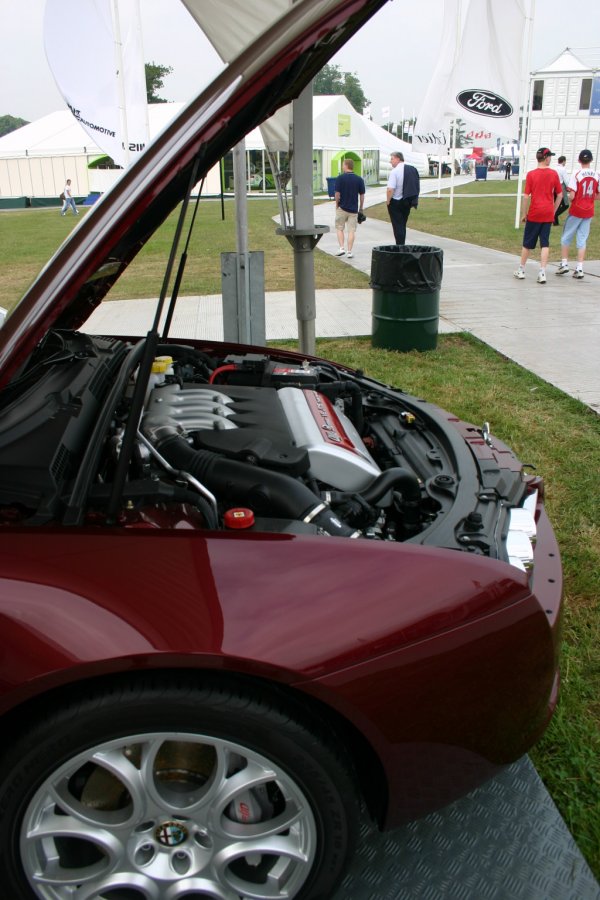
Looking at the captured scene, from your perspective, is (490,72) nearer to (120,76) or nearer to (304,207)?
(304,207)

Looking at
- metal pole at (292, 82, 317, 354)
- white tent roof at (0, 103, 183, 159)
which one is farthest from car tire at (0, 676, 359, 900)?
white tent roof at (0, 103, 183, 159)

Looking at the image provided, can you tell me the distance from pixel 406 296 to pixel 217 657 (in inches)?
226

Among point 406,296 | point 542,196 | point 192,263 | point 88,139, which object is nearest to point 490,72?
point 406,296

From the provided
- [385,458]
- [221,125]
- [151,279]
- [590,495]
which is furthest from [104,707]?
[151,279]

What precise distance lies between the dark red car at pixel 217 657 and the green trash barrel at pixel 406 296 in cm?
477

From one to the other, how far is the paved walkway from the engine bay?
3.51m

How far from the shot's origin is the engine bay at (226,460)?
1.81m

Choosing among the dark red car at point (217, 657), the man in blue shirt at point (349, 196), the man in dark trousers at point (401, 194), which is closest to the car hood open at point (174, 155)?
the dark red car at point (217, 657)

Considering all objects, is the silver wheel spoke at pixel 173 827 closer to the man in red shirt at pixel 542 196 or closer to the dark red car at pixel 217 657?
the dark red car at pixel 217 657

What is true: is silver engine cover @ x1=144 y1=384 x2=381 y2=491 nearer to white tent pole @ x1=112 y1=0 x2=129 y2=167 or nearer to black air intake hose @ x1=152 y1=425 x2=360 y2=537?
black air intake hose @ x1=152 y1=425 x2=360 y2=537

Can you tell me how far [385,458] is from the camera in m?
2.71

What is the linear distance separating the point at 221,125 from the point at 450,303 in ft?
27.2

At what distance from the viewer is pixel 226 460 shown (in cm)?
213

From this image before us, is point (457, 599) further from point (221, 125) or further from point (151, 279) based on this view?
point (151, 279)
